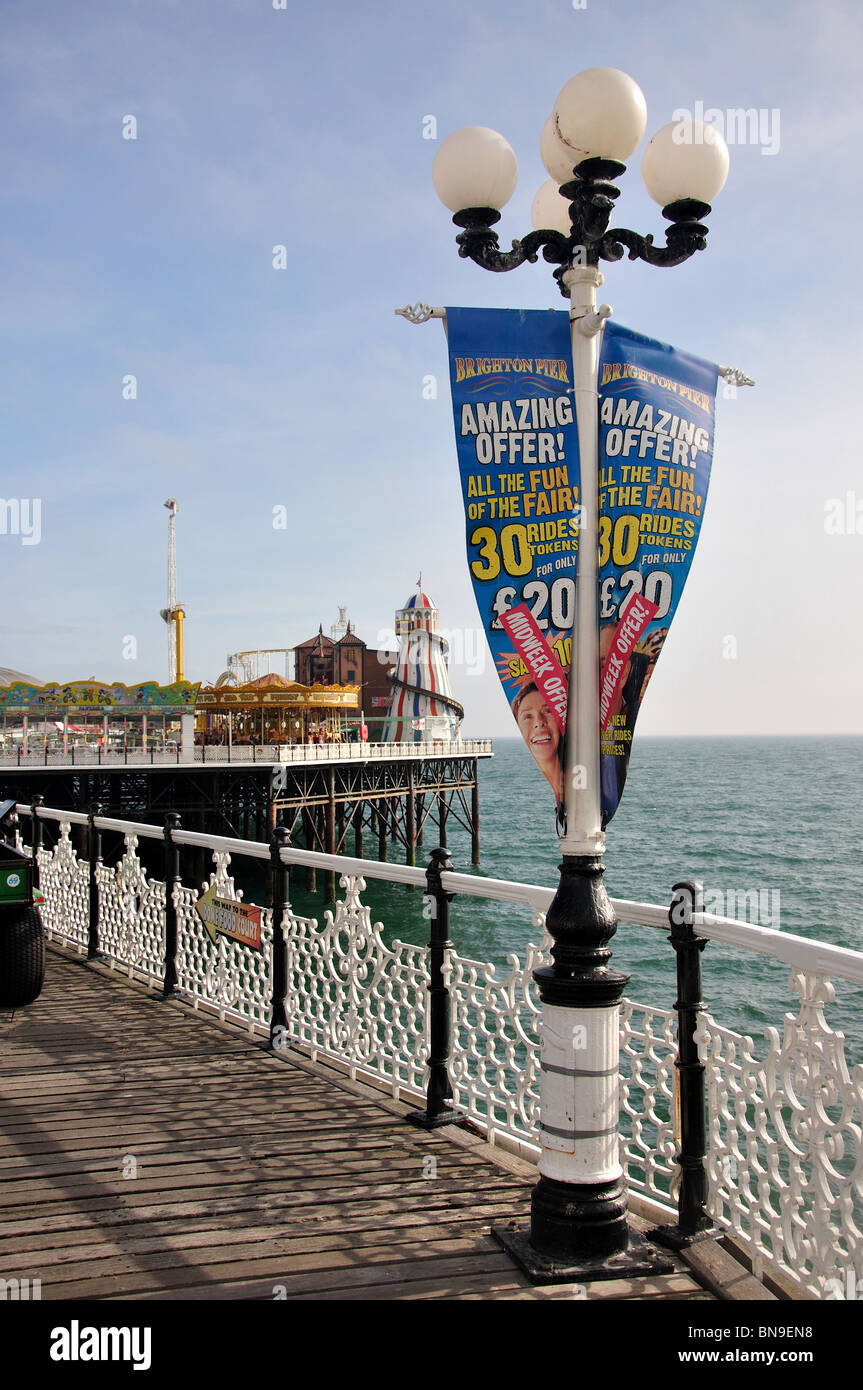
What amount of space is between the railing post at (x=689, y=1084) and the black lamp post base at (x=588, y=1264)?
0.15 meters

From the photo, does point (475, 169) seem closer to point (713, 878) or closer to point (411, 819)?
point (713, 878)

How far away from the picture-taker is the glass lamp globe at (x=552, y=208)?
4.55 meters

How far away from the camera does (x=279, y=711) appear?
38000 millimetres

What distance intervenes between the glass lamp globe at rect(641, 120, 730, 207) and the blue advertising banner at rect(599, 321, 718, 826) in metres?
0.63

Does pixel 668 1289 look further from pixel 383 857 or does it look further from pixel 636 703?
pixel 383 857

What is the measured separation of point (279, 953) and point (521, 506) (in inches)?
141

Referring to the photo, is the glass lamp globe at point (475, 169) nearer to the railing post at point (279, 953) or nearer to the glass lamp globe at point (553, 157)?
the glass lamp globe at point (553, 157)

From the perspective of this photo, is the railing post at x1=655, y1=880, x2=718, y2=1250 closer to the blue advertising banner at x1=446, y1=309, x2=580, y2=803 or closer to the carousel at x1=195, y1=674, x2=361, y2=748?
the blue advertising banner at x1=446, y1=309, x2=580, y2=803

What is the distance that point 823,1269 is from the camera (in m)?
3.03

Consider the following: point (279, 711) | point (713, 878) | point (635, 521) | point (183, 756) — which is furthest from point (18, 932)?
point (279, 711)

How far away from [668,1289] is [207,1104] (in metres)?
2.62

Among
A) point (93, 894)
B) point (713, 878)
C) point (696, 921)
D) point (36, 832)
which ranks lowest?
point (713, 878)

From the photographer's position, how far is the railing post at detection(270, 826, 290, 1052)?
19.4 feet

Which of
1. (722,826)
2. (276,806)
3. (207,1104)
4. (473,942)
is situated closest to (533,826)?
(722,826)
